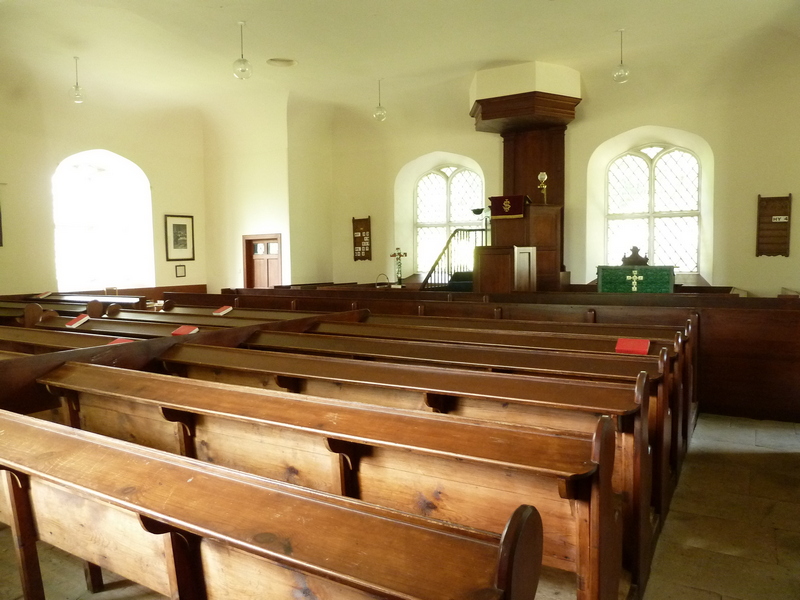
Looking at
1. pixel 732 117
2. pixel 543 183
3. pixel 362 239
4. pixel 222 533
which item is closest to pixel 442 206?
pixel 362 239

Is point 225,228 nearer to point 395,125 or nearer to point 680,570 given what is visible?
point 395,125

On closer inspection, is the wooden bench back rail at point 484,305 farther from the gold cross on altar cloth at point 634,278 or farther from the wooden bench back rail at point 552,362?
the gold cross on altar cloth at point 634,278

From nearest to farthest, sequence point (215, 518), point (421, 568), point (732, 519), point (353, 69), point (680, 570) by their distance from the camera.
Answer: point (421, 568) < point (215, 518) < point (680, 570) < point (732, 519) < point (353, 69)

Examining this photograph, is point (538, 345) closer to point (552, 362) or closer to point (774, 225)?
point (552, 362)

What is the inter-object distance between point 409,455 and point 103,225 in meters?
10.1

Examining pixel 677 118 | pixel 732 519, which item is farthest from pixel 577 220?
pixel 732 519

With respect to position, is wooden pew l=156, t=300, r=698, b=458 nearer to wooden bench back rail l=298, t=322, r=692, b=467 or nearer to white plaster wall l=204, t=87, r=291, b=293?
wooden bench back rail l=298, t=322, r=692, b=467

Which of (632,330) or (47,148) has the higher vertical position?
(47,148)

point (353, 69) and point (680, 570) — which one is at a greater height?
point (353, 69)

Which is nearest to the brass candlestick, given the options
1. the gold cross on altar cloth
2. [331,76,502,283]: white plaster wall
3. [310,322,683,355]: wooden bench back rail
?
[331,76,502,283]: white plaster wall

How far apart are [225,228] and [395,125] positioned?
3.73m

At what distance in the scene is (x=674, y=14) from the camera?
624 centimetres

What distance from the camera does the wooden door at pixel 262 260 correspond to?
991 cm

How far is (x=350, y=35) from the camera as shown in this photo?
6871 mm
